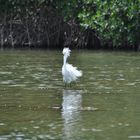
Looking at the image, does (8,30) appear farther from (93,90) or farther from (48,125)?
(48,125)

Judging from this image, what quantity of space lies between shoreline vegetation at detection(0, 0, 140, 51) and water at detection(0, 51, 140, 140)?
15098mm

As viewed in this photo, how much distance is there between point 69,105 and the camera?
556 inches

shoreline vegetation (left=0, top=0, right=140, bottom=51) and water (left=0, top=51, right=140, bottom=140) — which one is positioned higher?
shoreline vegetation (left=0, top=0, right=140, bottom=51)

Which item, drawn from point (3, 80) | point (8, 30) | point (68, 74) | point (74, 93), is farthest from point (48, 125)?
point (8, 30)

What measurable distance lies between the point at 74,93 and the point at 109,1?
23066mm

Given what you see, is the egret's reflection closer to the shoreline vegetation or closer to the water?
the water

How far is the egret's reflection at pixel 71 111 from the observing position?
1090 cm

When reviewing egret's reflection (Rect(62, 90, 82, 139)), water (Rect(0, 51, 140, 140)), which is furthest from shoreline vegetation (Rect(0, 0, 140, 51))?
egret's reflection (Rect(62, 90, 82, 139))

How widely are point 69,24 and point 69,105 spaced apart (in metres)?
31.7

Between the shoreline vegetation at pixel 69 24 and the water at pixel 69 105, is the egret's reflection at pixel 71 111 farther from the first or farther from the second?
the shoreline vegetation at pixel 69 24

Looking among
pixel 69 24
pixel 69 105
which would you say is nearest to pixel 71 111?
pixel 69 105

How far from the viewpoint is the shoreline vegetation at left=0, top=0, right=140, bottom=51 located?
128 feet

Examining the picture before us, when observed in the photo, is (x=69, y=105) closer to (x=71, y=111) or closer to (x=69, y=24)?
(x=71, y=111)

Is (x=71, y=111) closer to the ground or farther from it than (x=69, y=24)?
closer to the ground
